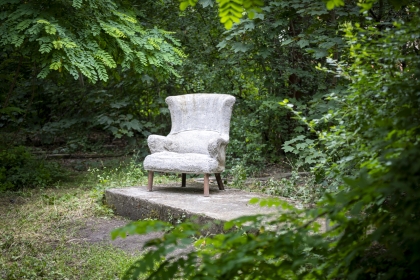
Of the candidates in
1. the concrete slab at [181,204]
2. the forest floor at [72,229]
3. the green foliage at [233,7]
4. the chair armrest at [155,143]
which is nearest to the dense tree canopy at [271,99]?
the green foliage at [233,7]

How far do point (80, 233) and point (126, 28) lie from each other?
302 cm

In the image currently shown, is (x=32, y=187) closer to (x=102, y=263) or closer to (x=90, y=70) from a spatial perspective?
(x=90, y=70)

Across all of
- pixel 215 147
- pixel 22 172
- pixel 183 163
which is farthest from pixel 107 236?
pixel 22 172

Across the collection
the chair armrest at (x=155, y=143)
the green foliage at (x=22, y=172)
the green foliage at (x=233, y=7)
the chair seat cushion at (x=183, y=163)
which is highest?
the green foliage at (x=233, y=7)

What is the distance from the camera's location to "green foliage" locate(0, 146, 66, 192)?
7707 mm

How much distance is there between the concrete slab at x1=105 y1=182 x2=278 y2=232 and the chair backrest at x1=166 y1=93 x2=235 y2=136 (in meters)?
0.79

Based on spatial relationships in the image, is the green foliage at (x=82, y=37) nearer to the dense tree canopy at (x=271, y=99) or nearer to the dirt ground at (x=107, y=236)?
the dense tree canopy at (x=271, y=99)

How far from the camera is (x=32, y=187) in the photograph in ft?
25.5

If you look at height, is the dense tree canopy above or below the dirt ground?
above

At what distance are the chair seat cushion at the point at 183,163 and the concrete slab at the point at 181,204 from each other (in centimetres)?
30

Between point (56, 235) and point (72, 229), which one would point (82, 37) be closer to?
point (72, 229)

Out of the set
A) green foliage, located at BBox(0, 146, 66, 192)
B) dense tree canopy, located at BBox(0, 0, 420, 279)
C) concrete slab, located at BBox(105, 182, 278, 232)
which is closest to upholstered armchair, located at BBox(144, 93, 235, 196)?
concrete slab, located at BBox(105, 182, 278, 232)

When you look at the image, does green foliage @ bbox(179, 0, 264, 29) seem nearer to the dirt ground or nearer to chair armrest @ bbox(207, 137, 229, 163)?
the dirt ground

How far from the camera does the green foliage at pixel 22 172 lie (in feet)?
25.3
